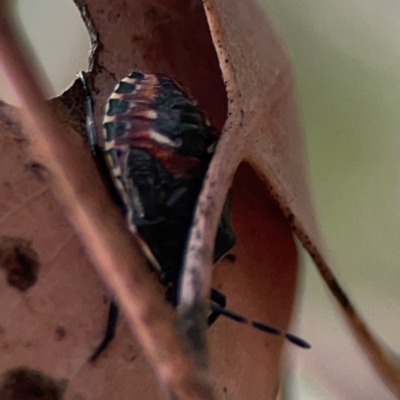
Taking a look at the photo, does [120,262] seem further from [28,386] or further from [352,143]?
[352,143]

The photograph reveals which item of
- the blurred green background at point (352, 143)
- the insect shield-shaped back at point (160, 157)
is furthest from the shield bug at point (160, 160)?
the blurred green background at point (352, 143)

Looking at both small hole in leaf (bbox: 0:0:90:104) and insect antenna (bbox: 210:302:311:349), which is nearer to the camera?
insect antenna (bbox: 210:302:311:349)

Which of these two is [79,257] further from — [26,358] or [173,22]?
[173,22]

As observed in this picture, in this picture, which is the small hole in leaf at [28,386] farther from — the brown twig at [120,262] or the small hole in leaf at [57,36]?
the small hole in leaf at [57,36]

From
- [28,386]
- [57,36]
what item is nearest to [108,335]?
[28,386]

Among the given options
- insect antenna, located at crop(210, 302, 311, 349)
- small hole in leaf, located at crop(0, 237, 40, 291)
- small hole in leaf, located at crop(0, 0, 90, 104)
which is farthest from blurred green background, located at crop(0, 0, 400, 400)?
small hole in leaf, located at crop(0, 237, 40, 291)

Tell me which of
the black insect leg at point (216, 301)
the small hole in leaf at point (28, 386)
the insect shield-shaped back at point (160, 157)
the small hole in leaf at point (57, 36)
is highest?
the small hole in leaf at point (57, 36)

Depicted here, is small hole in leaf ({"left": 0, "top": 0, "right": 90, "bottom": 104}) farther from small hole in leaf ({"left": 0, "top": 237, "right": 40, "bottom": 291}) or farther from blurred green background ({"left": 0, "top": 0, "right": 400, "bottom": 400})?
small hole in leaf ({"left": 0, "top": 237, "right": 40, "bottom": 291})

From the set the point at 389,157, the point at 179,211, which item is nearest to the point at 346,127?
the point at 389,157
